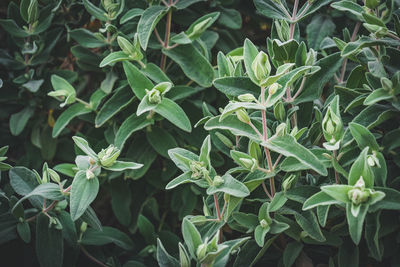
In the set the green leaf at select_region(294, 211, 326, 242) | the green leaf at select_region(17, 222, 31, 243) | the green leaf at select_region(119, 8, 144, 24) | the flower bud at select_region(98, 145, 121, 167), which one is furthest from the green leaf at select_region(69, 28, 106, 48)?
the green leaf at select_region(294, 211, 326, 242)

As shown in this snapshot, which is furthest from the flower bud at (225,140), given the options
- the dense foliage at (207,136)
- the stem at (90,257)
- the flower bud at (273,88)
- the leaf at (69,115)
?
the stem at (90,257)

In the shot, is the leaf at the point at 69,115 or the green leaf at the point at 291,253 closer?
the green leaf at the point at 291,253

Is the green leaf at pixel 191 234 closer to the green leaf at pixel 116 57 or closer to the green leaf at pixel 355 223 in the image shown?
the green leaf at pixel 355 223

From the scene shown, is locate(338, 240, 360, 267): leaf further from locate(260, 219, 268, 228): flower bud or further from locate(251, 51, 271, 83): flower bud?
locate(251, 51, 271, 83): flower bud

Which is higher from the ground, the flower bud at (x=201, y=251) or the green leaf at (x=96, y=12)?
the green leaf at (x=96, y=12)

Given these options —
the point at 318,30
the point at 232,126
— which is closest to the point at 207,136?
the point at 232,126

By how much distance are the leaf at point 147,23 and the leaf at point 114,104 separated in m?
0.18

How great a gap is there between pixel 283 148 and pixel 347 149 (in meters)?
0.18

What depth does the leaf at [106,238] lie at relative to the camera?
1.34 m

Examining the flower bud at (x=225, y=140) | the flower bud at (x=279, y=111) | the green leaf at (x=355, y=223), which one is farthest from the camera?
the flower bud at (x=225, y=140)

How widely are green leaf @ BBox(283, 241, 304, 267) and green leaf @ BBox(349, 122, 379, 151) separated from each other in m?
0.32

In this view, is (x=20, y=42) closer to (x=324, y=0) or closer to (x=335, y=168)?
(x=324, y=0)

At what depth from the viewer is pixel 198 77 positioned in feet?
4.29

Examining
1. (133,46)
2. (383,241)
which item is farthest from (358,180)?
(133,46)
